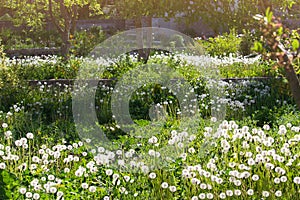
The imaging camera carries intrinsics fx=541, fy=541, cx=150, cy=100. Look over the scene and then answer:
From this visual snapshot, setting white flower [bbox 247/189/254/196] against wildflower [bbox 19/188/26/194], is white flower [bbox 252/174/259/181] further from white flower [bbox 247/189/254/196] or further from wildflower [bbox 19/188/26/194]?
wildflower [bbox 19/188/26/194]

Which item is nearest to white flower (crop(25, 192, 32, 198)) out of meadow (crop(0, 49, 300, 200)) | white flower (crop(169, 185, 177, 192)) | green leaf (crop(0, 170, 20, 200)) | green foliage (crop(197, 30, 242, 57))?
meadow (crop(0, 49, 300, 200))

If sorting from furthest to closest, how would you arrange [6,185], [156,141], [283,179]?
[156,141] < [283,179] < [6,185]

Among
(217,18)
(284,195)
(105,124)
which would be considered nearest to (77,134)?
(105,124)

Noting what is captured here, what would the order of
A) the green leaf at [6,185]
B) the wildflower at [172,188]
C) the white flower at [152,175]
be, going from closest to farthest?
1. the green leaf at [6,185]
2. the wildflower at [172,188]
3. the white flower at [152,175]

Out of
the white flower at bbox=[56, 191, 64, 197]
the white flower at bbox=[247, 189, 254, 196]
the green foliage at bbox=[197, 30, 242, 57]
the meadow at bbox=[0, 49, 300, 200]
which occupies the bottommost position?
the green foliage at bbox=[197, 30, 242, 57]

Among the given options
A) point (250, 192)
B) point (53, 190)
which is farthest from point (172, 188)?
point (53, 190)

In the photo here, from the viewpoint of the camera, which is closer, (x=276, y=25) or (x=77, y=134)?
(x=276, y=25)

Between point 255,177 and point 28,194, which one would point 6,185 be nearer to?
point 28,194

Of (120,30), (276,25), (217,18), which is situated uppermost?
(276,25)

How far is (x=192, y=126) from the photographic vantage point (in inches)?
223

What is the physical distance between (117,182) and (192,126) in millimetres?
1853

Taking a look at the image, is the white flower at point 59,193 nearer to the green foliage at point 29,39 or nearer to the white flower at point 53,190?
the white flower at point 53,190

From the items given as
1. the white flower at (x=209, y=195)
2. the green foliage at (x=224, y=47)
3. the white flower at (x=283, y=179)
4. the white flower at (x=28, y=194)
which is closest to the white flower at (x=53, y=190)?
the white flower at (x=28, y=194)

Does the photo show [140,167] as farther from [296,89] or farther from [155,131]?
[296,89]
